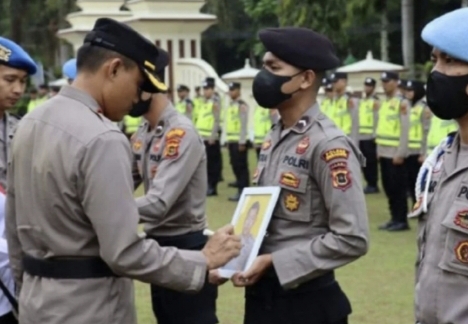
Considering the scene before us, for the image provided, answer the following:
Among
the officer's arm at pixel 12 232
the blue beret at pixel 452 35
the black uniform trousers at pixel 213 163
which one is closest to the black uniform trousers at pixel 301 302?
the officer's arm at pixel 12 232

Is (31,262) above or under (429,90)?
under

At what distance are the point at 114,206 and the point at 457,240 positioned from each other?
111cm

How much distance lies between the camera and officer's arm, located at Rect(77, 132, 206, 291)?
365 centimetres

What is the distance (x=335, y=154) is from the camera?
4.29 meters

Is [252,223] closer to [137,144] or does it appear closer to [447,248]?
[447,248]

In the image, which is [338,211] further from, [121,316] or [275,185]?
[121,316]

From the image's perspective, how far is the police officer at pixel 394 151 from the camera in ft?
42.9

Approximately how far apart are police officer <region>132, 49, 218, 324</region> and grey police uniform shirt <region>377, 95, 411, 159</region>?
26.6 feet

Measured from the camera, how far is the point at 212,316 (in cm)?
608

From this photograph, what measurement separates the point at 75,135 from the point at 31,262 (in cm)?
51

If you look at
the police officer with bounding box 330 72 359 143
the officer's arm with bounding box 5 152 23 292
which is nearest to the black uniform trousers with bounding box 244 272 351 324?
the officer's arm with bounding box 5 152 23 292

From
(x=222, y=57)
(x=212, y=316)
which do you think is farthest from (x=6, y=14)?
(x=212, y=316)

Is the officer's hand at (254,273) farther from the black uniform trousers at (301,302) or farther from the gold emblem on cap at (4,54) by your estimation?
the gold emblem on cap at (4,54)

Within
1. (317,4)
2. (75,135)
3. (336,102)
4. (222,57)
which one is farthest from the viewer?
(222,57)
